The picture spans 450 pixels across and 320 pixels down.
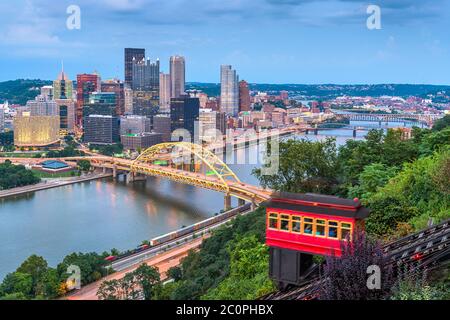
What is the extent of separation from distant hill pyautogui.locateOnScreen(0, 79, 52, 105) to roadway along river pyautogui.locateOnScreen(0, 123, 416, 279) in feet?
112

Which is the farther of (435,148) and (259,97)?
(259,97)

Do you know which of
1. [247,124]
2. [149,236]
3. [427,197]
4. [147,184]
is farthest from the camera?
[247,124]

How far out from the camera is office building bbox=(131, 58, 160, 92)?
46562mm

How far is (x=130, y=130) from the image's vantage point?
3544 centimetres

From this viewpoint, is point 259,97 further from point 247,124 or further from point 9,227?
point 9,227

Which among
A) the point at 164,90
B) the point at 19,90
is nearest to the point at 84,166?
the point at 164,90

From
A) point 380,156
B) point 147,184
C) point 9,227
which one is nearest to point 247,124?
point 147,184

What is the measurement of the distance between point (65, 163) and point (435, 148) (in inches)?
756

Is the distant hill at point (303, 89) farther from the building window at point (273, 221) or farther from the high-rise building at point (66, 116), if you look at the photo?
the building window at point (273, 221)

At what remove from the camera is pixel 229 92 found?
150 ft

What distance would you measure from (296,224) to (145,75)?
144ft

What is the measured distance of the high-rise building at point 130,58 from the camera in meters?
49.6

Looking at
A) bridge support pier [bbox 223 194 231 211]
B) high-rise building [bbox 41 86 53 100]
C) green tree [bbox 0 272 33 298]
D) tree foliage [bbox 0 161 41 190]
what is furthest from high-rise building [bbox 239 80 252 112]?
green tree [bbox 0 272 33 298]
